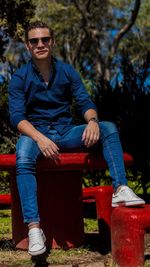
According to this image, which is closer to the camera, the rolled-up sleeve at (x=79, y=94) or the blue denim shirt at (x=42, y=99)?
the blue denim shirt at (x=42, y=99)

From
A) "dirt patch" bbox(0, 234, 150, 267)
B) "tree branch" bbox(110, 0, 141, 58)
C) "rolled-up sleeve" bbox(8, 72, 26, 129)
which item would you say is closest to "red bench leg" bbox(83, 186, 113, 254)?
"dirt patch" bbox(0, 234, 150, 267)

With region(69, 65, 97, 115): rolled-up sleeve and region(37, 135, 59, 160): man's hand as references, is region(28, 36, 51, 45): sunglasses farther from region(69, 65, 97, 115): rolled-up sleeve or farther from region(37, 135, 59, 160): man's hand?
region(37, 135, 59, 160): man's hand

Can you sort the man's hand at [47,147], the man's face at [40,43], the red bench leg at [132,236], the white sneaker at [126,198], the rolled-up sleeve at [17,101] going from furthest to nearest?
the man's face at [40,43]
the rolled-up sleeve at [17,101]
the man's hand at [47,147]
the white sneaker at [126,198]
the red bench leg at [132,236]

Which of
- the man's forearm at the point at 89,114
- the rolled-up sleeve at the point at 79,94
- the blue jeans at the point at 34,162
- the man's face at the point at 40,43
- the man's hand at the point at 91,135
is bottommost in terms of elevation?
the blue jeans at the point at 34,162

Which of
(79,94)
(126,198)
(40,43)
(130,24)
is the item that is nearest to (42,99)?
(79,94)

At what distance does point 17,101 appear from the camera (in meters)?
4.01

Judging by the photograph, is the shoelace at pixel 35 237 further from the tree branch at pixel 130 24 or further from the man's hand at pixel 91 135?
the tree branch at pixel 130 24

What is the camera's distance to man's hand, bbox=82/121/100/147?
12.2 ft

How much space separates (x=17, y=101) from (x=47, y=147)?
514 mm

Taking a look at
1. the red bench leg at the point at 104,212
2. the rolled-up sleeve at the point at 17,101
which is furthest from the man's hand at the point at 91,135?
the red bench leg at the point at 104,212

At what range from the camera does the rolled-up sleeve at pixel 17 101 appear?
3.95 meters

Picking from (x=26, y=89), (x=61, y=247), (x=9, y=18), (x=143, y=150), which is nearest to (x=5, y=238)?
(x=61, y=247)

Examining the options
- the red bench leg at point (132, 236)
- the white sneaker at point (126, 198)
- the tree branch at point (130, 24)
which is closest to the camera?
the red bench leg at point (132, 236)

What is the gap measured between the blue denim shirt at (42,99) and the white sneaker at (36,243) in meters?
0.79
